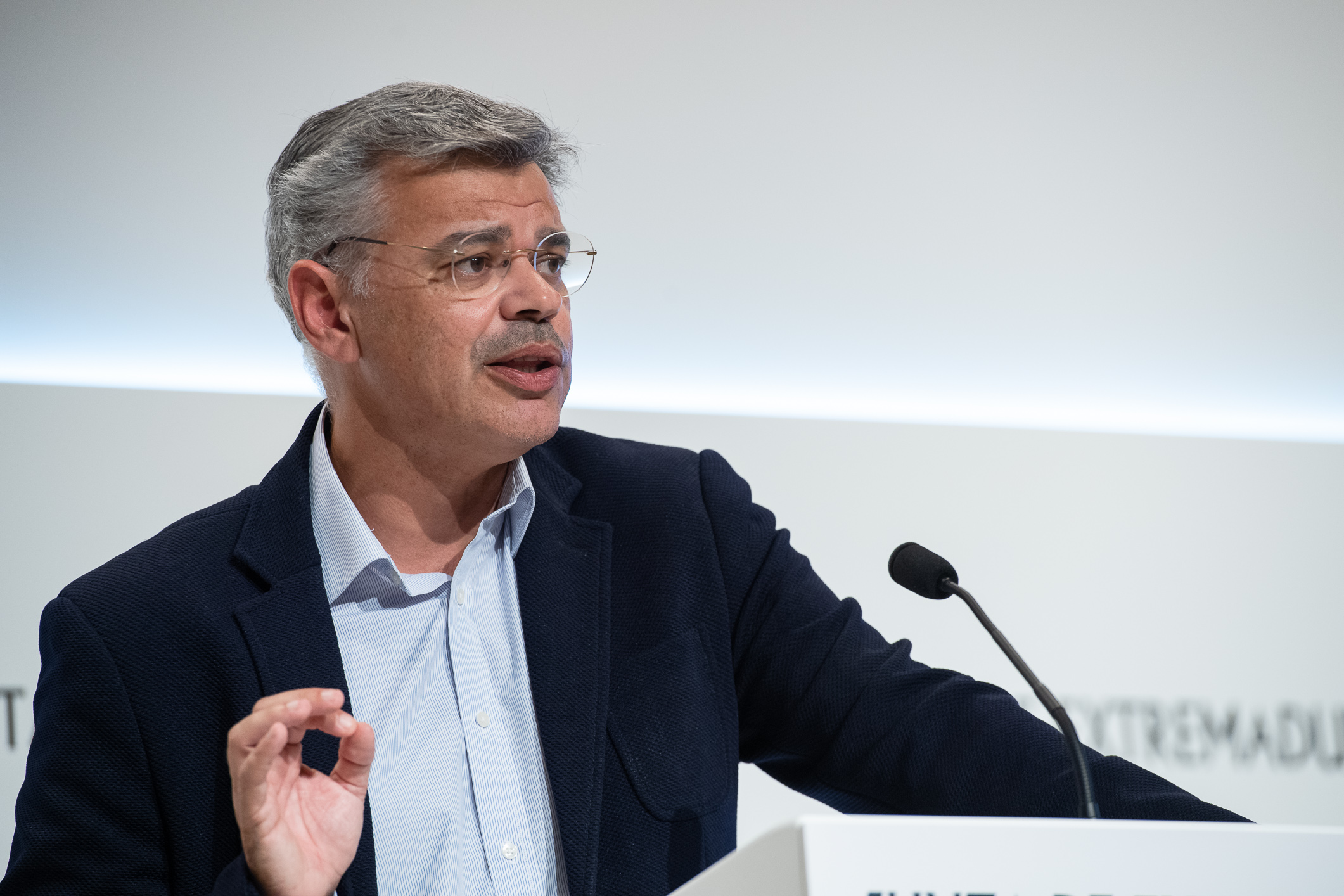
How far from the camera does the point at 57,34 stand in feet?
7.79

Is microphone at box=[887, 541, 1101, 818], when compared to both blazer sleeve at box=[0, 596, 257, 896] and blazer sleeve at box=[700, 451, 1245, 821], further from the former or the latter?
blazer sleeve at box=[0, 596, 257, 896]

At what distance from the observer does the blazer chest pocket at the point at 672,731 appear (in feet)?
4.36

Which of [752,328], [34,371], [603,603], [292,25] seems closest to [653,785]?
[603,603]

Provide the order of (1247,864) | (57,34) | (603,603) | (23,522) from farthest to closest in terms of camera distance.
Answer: (57,34) → (23,522) → (603,603) → (1247,864)

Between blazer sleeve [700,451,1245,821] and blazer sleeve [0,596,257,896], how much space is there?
2.31 ft

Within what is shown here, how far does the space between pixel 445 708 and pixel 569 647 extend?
0.16 meters

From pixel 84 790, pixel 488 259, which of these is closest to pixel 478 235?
pixel 488 259

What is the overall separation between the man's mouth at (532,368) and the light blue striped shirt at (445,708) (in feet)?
0.48

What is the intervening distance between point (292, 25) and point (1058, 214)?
1799 millimetres

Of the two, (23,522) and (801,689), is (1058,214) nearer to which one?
(801,689)

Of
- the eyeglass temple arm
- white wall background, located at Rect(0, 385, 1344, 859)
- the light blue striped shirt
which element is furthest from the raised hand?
white wall background, located at Rect(0, 385, 1344, 859)

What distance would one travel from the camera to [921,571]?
1183mm

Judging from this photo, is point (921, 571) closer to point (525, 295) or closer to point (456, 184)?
point (525, 295)

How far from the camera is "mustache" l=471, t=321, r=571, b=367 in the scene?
4.50 feet
